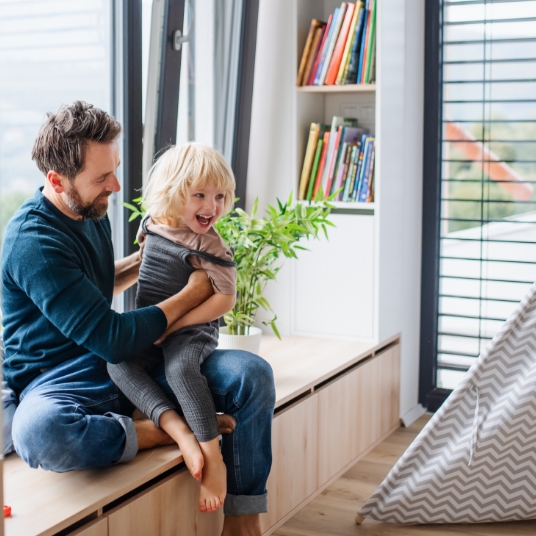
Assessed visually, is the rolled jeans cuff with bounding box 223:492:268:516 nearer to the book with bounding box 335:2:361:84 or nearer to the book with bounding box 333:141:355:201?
the book with bounding box 333:141:355:201

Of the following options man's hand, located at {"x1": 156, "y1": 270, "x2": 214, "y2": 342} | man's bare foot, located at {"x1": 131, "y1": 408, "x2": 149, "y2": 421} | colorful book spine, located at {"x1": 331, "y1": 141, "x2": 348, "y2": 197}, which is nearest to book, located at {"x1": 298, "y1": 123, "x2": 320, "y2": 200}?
colorful book spine, located at {"x1": 331, "y1": 141, "x2": 348, "y2": 197}

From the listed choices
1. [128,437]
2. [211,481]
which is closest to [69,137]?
[128,437]

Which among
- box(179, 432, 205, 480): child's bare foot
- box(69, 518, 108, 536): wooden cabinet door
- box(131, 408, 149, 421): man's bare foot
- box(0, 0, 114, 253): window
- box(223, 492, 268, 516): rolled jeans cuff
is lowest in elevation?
box(223, 492, 268, 516): rolled jeans cuff

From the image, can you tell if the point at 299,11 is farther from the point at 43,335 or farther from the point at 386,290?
the point at 43,335

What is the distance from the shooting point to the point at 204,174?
190 centimetres

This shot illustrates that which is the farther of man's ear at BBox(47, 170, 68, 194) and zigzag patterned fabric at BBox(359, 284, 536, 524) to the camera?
zigzag patterned fabric at BBox(359, 284, 536, 524)

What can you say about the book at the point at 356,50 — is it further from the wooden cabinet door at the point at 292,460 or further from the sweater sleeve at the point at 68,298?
the sweater sleeve at the point at 68,298

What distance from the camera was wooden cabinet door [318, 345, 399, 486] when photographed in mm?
2533

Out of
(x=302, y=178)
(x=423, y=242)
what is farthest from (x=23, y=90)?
(x=423, y=242)

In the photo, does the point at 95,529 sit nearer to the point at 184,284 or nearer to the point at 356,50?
the point at 184,284

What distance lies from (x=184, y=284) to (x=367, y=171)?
1159 mm

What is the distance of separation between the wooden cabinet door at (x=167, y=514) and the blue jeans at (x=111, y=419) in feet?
0.29

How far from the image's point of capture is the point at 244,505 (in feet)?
6.06

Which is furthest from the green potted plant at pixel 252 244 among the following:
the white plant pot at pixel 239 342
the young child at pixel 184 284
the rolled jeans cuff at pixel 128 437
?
the rolled jeans cuff at pixel 128 437
